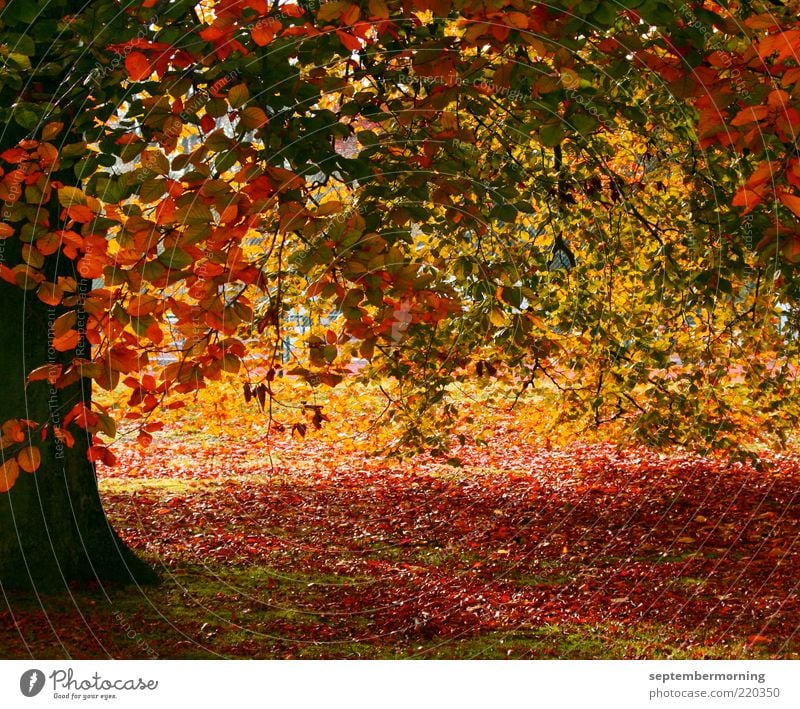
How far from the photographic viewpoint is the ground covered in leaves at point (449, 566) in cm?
603

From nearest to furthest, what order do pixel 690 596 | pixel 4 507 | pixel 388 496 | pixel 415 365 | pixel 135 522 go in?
pixel 4 507
pixel 690 596
pixel 415 365
pixel 135 522
pixel 388 496

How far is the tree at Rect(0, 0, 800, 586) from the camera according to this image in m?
4.04

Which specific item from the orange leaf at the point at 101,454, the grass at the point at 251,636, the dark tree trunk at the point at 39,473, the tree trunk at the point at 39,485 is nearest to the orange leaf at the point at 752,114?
the orange leaf at the point at 101,454

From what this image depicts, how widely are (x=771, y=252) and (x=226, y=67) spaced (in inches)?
100.0

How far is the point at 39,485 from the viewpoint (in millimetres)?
6641

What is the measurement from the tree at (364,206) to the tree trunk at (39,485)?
0.7 inches

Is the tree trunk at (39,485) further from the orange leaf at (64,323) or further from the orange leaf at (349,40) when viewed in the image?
the orange leaf at (349,40)

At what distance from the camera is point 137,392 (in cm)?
417

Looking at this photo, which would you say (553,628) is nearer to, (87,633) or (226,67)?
(87,633)

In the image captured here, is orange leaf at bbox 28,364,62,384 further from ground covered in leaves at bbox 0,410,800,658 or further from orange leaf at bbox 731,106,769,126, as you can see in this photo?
orange leaf at bbox 731,106,769,126

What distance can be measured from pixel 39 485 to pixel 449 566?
3468 millimetres

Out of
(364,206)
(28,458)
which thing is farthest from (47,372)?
(364,206)

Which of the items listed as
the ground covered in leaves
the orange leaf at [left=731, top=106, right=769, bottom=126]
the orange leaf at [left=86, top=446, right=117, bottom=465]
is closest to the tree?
the orange leaf at [left=731, top=106, right=769, bottom=126]

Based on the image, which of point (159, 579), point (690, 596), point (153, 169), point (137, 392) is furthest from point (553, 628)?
point (153, 169)
